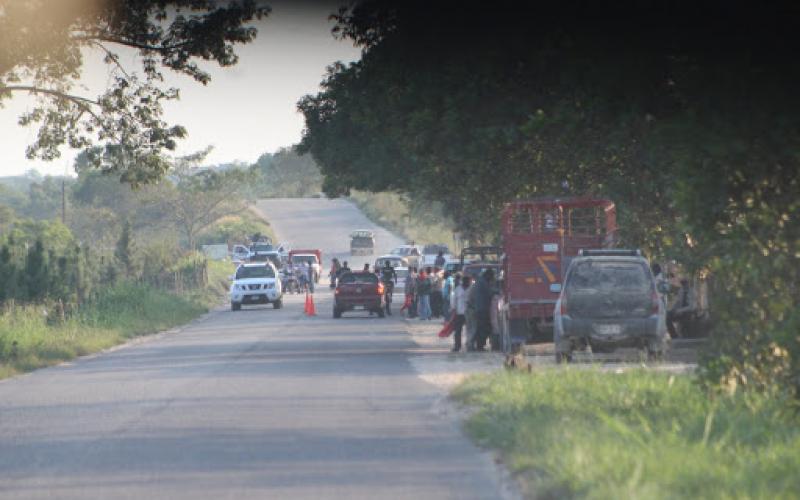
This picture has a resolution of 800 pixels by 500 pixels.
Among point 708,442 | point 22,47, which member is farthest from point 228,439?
point 22,47

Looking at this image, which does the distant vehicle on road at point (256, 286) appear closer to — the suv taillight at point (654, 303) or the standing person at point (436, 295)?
the standing person at point (436, 295)

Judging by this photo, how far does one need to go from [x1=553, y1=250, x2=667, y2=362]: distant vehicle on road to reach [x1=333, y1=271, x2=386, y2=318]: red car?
2406 centimetres

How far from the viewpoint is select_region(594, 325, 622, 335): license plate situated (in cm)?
2523

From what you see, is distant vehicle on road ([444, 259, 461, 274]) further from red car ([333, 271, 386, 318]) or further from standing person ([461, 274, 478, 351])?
standing person ([461, 274, 478, 351])

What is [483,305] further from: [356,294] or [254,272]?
[254,272]

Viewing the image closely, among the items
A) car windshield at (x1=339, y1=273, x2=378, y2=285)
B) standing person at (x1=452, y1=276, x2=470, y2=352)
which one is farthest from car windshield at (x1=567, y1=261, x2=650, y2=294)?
car windshield at (x1=339, y1=273, x2=378, y2=285)

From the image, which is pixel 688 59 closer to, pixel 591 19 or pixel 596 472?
pixel 591 19

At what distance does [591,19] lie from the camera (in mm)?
15461

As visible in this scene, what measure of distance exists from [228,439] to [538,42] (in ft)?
22.3

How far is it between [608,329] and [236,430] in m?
10.6

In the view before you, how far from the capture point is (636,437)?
12.1 m

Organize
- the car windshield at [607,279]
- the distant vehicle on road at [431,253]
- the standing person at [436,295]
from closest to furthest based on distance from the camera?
the car windshield at [607,279] → the standing person at [436,295] → the distant vehicle on road at [431,253]

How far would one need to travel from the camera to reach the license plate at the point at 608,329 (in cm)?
2523

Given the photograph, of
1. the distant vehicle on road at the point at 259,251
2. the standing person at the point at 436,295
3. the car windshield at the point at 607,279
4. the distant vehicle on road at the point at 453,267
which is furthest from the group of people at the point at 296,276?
the car windshield at the point at 607,279
